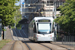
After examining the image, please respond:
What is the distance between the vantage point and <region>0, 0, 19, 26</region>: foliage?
33.1 meters

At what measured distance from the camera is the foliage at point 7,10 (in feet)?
108

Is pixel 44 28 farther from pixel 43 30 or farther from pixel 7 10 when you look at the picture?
pixel 7 10

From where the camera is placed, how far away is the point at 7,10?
3356 cm

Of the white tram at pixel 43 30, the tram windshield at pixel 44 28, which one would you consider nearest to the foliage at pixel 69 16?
the white tram at pixel 43 30

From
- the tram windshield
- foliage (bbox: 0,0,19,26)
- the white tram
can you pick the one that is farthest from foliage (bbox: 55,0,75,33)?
foliage (bbox: 0,0,19,26)

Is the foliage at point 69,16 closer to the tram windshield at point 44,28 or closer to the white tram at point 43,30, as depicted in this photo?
the white tram at point 43,30

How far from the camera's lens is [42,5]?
68.2m

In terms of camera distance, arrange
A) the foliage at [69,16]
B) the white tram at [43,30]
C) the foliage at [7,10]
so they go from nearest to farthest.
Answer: the white tram at [43,30]
the foliage at [7,10]
the foliage at [69,16]

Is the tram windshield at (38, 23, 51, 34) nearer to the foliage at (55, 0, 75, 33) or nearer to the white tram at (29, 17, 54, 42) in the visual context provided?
the white tram at (29, 17, 54, 42)

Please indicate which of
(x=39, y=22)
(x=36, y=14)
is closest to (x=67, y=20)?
(x=39, y=22)

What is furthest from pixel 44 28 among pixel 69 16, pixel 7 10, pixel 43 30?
pixel 7 10

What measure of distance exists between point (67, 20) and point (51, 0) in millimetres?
30309

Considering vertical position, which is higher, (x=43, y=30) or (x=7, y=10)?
(x=7, y=10)

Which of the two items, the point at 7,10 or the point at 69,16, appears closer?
the point at 7,10
